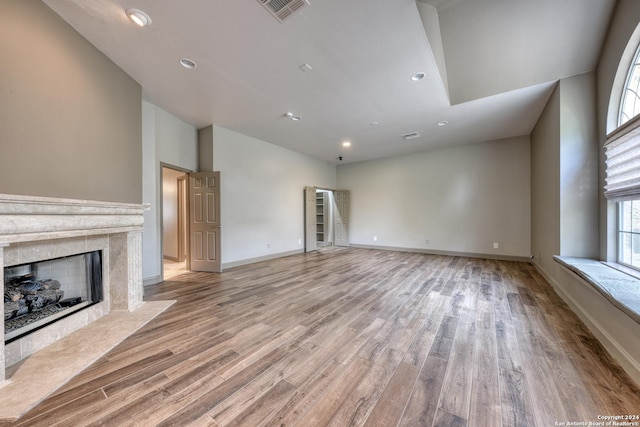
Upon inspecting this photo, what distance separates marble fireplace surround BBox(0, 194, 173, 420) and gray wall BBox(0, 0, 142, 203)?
0.81 ft

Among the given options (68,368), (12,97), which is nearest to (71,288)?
(68,368)

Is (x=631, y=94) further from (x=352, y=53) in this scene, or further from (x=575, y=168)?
(x=352, y=53)

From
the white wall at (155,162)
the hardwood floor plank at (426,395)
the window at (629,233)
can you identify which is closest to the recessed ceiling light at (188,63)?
the white wall at (155,162)

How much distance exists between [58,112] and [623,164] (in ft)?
17.5

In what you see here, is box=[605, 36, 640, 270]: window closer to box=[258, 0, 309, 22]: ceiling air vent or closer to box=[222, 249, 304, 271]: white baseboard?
box=[258, 0, 309, 22]: ceiling air vent

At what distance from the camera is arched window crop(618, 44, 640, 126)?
7.14 ft

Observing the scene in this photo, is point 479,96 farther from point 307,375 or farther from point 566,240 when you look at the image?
point 307,375

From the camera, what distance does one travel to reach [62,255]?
7.16ft

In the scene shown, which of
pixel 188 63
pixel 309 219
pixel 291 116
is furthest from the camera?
pixel 309 219

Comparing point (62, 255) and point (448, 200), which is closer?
point (62, 255)

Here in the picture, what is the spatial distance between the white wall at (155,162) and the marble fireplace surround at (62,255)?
955 mm

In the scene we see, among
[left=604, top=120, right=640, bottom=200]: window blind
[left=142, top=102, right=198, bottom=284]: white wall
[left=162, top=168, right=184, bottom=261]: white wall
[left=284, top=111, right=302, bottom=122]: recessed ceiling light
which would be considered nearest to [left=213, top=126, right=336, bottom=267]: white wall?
Answer: [left=142, top=102, right=198, bottom=284]: white wall

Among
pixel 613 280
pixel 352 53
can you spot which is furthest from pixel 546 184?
pixel 352 53

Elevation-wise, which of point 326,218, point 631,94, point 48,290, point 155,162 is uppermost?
point 631,94
